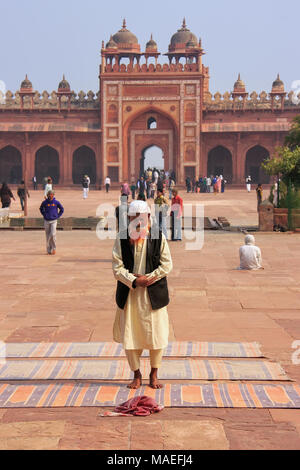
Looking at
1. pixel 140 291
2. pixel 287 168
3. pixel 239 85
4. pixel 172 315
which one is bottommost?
pixel 172 315

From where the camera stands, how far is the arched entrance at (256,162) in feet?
138

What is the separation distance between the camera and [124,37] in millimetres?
44719

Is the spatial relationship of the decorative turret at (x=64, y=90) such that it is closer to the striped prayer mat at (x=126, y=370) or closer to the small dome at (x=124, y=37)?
the small dome at (x=124, y=37)

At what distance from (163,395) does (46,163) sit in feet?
131

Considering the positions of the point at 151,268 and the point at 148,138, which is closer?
the point at 151,268

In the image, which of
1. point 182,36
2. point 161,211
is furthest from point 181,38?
point 161,211

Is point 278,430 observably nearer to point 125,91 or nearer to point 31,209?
point 31,209

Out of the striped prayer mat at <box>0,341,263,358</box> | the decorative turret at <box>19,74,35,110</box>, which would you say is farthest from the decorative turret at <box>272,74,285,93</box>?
the striped prayer mat at <box>0,341,263,358</box>

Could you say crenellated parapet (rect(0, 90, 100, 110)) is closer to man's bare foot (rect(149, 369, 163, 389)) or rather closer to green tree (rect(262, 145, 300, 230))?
green tree (rect(262, 145, 300, 230))

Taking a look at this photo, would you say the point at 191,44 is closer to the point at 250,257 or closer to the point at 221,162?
the point at 221,162

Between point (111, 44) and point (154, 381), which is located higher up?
point (111, 44)

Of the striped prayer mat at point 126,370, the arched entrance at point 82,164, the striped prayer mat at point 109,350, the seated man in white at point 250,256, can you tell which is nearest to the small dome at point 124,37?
the arched entrance at point 82,164

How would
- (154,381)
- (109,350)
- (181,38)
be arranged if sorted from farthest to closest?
1. (181,38)
2. (109,350)
3. (154,381)

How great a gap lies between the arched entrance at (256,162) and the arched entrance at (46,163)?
38.9 ft
